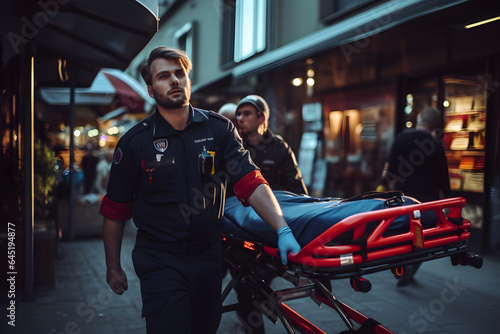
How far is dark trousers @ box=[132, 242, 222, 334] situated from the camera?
233 centimetres

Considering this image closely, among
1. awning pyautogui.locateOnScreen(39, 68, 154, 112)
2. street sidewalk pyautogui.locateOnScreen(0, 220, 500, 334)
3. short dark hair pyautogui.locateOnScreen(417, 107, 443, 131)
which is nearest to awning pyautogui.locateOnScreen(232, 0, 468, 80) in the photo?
short dark hair pyautogui.locateOnScreen(417, 107, 443, 131)

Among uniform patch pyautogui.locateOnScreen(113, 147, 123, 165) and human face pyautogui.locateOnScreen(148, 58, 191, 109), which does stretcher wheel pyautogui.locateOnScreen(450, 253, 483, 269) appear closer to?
human face pyautogui.locateOnScreen(148, 58, 191, 109)

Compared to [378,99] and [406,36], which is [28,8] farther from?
[378,99]

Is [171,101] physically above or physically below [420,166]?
above

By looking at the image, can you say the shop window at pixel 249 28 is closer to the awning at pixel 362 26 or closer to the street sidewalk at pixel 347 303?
the awning at pixel 362 26

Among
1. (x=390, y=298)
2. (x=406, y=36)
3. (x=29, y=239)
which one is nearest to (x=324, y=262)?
(x=390, y=298)

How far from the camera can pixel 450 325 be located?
13.9 ft

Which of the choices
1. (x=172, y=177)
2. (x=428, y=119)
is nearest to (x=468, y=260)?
(x=172, y=177)

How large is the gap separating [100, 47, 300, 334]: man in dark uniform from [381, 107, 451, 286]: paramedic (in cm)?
305

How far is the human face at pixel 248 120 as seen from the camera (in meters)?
4.03

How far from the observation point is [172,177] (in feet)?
8.07

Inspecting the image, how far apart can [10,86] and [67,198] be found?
348 centimetres

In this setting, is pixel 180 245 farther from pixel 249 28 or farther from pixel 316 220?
pixel 249 28

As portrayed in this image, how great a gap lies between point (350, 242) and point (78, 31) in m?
4.74
